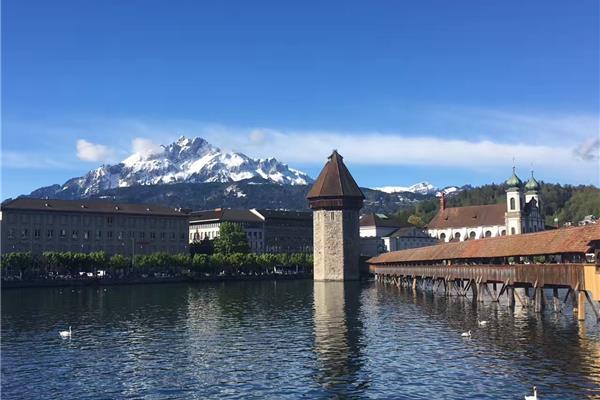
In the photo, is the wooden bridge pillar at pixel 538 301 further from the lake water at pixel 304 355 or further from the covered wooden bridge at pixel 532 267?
the lake water at pixel 304 355

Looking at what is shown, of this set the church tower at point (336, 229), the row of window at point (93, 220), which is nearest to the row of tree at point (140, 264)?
the row of window at point (93, 220)

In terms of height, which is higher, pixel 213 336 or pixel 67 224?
pixel 67 224

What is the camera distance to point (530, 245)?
45.6 meters

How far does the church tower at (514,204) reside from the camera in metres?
154

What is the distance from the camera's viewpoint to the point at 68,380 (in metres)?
27.1

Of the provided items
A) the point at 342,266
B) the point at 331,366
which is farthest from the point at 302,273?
the point at 331,366

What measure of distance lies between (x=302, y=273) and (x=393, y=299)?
69681 mm

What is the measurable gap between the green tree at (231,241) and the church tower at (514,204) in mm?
59779

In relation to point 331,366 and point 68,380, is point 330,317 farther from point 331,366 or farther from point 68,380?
point 68,380

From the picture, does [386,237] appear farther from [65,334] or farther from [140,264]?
[65,334]

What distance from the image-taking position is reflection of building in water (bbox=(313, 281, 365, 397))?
2562 centimetres

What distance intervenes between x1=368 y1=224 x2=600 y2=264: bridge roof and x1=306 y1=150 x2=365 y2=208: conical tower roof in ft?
147

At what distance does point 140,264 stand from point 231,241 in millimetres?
26853

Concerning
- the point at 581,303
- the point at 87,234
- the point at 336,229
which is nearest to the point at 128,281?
the point at 87,234
